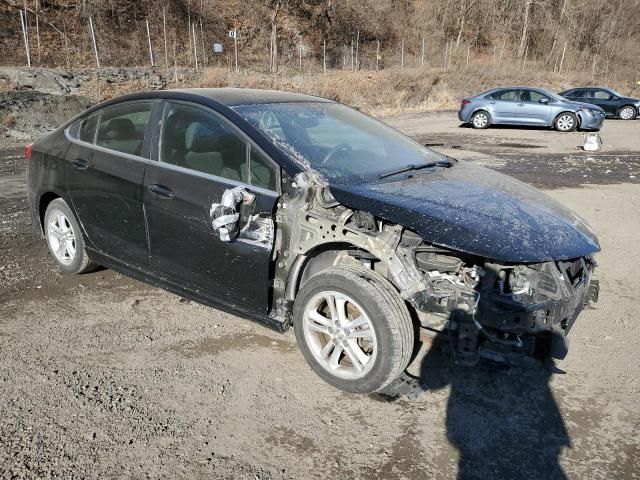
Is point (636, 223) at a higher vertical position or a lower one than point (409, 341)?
lower

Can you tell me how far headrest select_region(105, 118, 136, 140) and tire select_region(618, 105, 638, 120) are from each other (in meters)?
24.9

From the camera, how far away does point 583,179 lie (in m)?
10.3

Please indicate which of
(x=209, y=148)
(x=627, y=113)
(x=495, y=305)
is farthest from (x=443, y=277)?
(x=627, y=113)

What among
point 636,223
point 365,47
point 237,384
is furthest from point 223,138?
point 365,47

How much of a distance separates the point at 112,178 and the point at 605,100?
25.1 meters

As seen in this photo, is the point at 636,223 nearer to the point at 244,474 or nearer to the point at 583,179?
the point at 583,179

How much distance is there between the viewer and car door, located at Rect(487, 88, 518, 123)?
19422 millimetres

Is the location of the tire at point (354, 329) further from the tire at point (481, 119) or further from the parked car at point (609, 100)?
the parked car at point (609, 100)

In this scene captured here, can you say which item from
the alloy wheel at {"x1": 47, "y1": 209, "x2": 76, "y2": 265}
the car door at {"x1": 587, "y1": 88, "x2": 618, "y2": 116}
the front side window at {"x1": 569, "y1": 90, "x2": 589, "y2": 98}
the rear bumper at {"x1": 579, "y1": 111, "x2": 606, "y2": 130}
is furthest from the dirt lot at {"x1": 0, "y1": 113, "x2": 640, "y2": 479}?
the car door at {"x1": 587, "y1": 88, "x2": 618, "y2": 116}

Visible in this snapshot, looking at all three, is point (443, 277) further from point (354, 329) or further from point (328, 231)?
point (328, 231)

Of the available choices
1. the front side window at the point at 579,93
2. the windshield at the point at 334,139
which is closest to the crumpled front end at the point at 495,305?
the windshield at the point at 334,139

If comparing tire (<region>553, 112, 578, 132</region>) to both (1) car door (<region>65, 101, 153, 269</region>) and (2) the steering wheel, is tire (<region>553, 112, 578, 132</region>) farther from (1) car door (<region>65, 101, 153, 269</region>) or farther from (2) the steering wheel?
(1) car door (<region>65, 101, 153, 269</region>)

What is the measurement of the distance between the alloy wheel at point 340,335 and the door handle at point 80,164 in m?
2.31

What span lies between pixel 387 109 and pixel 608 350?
2326 centimetres
